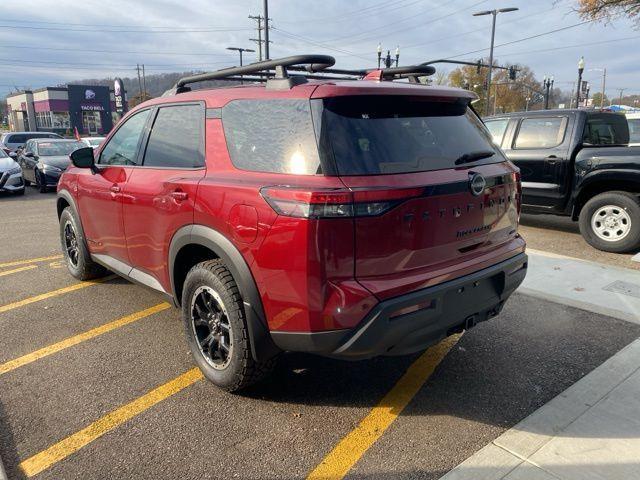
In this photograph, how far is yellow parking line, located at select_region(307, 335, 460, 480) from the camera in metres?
2.43

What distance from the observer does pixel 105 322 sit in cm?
418

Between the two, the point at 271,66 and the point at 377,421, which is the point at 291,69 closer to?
the point at 271,66

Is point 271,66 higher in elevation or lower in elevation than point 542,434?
higher

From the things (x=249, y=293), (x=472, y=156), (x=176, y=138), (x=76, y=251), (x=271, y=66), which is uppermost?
(x=271, y=66)

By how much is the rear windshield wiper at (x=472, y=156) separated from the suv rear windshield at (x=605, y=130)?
4.64 m

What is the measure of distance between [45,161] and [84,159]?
1130 cm

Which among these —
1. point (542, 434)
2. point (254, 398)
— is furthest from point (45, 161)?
point (542, 434)

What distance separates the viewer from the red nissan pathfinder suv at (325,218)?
2354 mm

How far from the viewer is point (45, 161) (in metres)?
13.9

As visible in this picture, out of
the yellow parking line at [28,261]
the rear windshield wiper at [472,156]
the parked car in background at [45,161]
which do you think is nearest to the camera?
the rear windshield wiper at [472,156]

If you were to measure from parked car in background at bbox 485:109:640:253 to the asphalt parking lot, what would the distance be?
2.67 meters

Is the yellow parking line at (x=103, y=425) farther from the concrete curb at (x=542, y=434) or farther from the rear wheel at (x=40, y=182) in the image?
the rear wheel at (x=40, y=182)

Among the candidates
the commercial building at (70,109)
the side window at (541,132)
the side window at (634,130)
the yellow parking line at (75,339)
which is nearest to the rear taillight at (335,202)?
the yellow parking line at (75,339)

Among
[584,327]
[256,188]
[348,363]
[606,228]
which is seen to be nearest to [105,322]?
[348,363]
